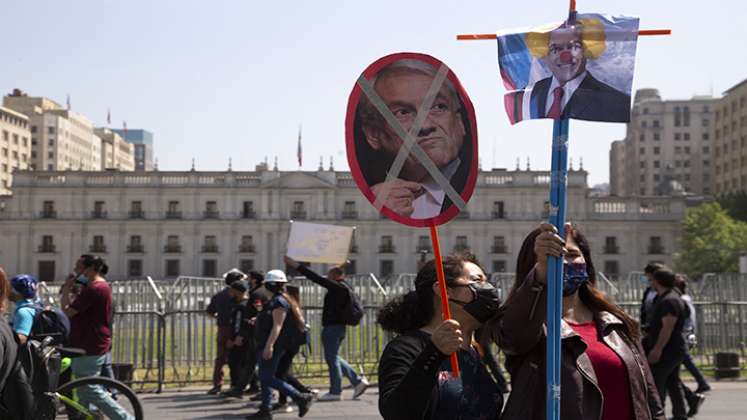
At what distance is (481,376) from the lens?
10.6ft

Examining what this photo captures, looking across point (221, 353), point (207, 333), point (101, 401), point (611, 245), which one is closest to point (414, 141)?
point (101, 401)

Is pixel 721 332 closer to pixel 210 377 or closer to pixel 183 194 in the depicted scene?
pixel 210 377

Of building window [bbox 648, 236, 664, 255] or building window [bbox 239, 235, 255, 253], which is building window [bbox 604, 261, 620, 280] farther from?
building window [bbox 239, 235, 255, 253]

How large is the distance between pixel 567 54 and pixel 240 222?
69751 millimetres

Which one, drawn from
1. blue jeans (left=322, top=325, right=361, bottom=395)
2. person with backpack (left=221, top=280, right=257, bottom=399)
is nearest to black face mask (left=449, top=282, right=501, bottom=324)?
blue jeans (left=322, top=325, right=361, bottom=395)

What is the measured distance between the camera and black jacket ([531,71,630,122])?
10.5 feet

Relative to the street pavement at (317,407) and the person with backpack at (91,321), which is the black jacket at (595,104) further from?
the street pavement at (317,407)

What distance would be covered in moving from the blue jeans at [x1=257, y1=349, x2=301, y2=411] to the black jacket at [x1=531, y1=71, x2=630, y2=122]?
605 cm

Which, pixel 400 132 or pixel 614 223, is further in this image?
pixel 614 223

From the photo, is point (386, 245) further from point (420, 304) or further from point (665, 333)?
point (420, 304)

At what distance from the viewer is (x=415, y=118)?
11.0 feet

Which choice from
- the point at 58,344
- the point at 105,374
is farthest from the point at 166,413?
the point at 58,344

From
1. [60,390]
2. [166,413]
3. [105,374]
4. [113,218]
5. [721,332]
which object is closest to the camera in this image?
[60,390]

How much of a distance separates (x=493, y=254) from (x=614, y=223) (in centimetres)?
1003
